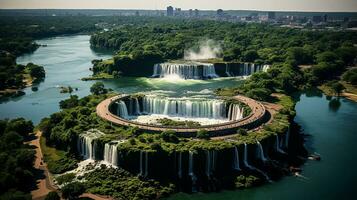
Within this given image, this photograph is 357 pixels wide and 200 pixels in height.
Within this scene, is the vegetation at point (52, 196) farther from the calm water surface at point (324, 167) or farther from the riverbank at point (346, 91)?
the riverbank at point (346, 91)

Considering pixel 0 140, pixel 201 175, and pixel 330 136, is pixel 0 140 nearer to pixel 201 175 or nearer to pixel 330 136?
pixel 201 175

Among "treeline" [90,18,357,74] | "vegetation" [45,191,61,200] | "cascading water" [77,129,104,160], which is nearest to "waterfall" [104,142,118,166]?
"cascading water" [77,129,104,160]

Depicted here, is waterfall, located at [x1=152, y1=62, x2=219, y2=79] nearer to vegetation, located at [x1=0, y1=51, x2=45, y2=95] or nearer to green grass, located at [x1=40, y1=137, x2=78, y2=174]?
vegetation, located at [x1=0, y1=51, x2=45, y2=95]

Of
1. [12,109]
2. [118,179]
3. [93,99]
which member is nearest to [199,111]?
[93,99]

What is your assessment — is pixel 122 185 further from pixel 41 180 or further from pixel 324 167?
pixel 324 167

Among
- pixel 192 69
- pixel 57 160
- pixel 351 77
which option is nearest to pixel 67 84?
pixel 192 69

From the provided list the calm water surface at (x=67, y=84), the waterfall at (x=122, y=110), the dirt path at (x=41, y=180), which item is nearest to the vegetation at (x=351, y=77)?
the calm water surface at (x=67, y=84)
